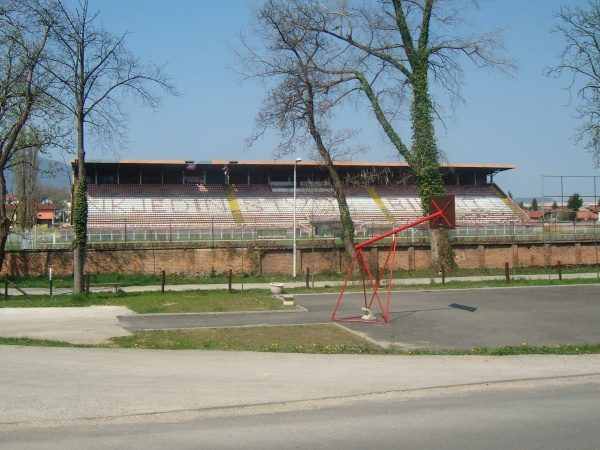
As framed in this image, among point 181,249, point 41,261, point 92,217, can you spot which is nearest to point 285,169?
point 92,217

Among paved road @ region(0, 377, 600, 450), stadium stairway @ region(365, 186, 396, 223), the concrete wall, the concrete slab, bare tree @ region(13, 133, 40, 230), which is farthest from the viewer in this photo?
stadium stairway @ region(365, 186, 396, 223)

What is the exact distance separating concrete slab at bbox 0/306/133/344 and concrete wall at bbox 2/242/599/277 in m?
16.2

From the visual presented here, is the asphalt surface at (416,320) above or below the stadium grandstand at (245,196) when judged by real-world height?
below

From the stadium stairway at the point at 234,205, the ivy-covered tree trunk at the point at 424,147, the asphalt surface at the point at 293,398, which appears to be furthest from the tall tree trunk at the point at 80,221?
the stadium stairway at the point at 234,205

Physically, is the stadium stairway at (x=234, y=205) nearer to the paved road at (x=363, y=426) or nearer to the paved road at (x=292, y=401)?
the paved road at (x=292, y=401)

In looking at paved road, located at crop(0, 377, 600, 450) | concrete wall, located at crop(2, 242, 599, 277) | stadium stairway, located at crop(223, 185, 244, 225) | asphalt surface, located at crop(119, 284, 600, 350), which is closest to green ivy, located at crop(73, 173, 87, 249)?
asphalt surface, located at crop(119, 284, 600, 350)

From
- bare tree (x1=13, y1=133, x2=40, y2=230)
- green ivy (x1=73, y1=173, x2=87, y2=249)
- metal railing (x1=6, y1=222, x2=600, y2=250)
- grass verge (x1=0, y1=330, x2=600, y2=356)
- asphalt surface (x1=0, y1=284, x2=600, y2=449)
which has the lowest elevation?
grass verge (x1=0, y1=330, x2=600, y2=356)

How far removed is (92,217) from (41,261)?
13915 mm

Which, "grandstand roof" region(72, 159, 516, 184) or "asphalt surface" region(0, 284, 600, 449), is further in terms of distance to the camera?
"grandstand roof" region(72, 159, 516, 184)

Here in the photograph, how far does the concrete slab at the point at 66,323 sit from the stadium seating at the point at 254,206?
90.0 feet

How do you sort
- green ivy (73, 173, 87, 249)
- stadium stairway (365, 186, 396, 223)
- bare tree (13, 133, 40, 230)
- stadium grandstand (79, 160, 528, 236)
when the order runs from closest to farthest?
green ivy (73, 173, 87, 249) < stadium grandstand (79, 160, 528, 236) < bare tree (13, 133, 40, 230) < stadium stairway (365, 186, 396, 223)

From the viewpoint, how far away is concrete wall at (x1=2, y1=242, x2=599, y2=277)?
3606cm

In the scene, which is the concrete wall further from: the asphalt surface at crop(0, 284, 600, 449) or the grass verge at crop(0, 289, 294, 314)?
the asphalt surface at crop(0, 284, 600, 449)

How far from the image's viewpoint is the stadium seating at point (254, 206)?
5081 centimetres
